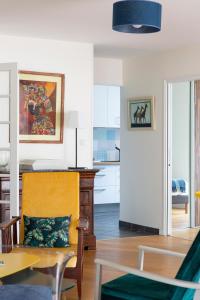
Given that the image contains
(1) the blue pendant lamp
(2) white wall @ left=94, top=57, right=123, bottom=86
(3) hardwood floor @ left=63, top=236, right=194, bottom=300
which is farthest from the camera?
(2) white wall @ left=94, top=57, right=123, bottom=86

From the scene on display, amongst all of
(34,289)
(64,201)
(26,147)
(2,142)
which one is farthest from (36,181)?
(34,289)

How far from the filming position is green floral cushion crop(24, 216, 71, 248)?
4532mm

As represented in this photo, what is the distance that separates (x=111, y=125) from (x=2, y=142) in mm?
4774

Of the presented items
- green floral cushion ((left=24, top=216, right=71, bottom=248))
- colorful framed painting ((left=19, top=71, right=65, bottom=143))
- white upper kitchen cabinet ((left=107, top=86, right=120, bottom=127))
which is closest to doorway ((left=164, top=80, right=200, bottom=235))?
colorful framed painting ((left=19, top=71, right=65, bottom=143))

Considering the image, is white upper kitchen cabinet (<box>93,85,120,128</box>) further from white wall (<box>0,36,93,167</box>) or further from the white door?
the white door

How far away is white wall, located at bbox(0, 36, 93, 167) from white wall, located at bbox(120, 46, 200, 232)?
3.57ft

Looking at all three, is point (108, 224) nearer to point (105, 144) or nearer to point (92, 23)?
point (105, 144)

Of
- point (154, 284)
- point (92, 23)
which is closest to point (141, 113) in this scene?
point (92, 23)

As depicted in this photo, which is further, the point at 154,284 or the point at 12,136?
the point at 12,136

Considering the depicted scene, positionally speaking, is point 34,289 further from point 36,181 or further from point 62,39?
point 62,39

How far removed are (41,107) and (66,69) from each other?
0.55 meters

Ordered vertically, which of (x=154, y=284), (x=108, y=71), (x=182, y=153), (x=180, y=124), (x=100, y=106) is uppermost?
(x=108, y=71)

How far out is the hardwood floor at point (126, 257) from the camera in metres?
4.93

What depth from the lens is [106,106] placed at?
10391mm
